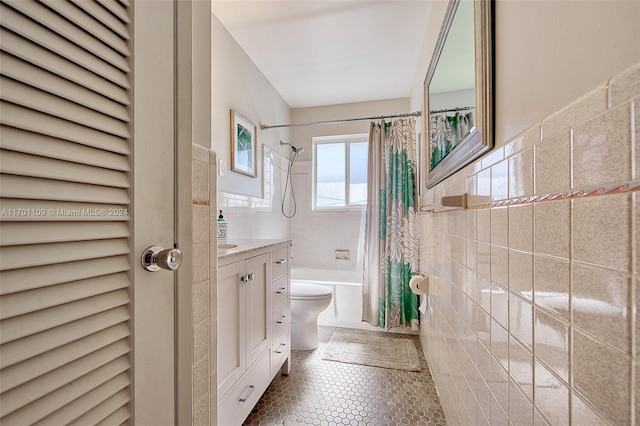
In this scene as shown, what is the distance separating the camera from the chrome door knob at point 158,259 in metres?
0.56

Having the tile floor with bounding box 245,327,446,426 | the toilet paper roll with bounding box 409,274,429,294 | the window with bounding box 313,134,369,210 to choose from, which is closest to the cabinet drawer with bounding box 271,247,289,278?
the tile floor with bounding box 245,327,446,426

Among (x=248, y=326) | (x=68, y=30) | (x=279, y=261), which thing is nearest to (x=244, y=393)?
(x=248, y=326)

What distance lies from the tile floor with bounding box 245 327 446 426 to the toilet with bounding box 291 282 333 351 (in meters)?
0.19

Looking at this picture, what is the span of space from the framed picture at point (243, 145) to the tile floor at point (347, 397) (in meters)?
1.55

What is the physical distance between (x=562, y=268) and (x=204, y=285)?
859 mm

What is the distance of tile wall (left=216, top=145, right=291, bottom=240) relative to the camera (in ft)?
6.88

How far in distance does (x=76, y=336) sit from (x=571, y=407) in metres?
0.84

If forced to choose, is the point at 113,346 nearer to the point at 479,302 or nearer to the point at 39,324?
the point at 39,324

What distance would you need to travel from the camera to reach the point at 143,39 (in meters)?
0.56

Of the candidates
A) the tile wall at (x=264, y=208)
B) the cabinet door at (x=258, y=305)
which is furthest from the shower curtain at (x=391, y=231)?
the cabinet door at (x=258, y=305)

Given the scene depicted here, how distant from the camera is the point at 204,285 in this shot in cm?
83

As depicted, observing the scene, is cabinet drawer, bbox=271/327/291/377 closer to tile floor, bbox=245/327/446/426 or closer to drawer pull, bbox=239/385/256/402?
tile floor, bbox=245/327/446/426

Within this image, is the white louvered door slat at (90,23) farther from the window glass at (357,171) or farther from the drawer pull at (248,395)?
the window glass at (357,171)

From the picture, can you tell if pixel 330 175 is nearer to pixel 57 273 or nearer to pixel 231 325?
pixel 231 325
